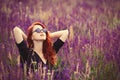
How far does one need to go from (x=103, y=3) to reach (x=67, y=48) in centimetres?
257

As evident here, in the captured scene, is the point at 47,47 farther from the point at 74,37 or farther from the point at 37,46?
the point at 74,37

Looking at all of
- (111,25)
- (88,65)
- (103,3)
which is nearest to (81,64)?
(88,65)

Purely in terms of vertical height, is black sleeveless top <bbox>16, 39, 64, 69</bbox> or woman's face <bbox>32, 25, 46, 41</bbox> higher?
woman's face <bbox>32, 25, 46, 41</bbox>

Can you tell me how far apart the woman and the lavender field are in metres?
0.13

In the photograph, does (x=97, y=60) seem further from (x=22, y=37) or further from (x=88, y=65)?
(x=22, y=37)

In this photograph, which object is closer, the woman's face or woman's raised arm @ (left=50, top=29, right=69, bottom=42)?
the woman's face

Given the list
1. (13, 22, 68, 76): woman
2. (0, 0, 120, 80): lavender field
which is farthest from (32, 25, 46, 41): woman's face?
(0, 0, 120, 80): lavender field

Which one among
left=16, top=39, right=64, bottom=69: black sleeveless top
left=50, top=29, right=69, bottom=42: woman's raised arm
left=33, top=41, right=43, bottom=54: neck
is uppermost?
left=50, top=29, right=69, bottom=42: woman's raised arm

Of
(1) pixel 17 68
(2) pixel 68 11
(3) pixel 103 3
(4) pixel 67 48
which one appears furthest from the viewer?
→ (3) pixel 103 3

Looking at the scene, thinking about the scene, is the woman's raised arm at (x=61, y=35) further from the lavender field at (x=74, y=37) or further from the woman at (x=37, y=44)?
the lavender field at (x=74, y=37)

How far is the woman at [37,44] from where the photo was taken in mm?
4098

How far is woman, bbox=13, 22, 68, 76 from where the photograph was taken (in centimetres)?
410

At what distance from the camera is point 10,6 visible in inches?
220

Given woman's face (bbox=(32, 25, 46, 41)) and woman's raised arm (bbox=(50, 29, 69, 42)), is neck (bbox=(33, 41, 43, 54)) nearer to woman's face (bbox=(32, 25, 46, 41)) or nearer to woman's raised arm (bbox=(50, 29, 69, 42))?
woman's face (bbox=(32, 25, 46, 41))
